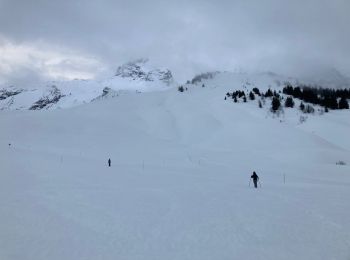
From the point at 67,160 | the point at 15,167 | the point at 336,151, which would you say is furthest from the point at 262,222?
the point at 336,151

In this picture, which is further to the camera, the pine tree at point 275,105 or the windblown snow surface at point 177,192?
the pine tree at point 275,105

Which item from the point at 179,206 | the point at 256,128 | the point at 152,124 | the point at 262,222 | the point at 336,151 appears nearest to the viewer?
the point at 262,222

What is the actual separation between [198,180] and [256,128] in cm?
4271

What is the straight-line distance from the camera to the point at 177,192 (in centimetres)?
2906

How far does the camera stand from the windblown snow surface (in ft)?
52.2

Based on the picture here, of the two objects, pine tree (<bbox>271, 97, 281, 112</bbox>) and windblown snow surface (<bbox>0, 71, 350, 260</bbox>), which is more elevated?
pine tree (<bbox>271, 97, 281, 112</bbox>)

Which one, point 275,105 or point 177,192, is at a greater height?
point 275,105

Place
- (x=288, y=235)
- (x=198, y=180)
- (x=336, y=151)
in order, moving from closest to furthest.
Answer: (x=288, y=235)
(x=198, y=180)
(x=336, y=151)

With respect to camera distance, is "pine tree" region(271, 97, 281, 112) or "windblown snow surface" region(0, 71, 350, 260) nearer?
"windblown snow surface" region(0, 71, 350, 260)

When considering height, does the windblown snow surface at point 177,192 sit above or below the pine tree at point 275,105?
below

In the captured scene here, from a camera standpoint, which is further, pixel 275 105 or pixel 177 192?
pixel 275 105

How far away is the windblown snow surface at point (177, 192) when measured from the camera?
1591cm

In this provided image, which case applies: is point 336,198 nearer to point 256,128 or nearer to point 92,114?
point 256,128

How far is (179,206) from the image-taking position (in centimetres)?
2381
